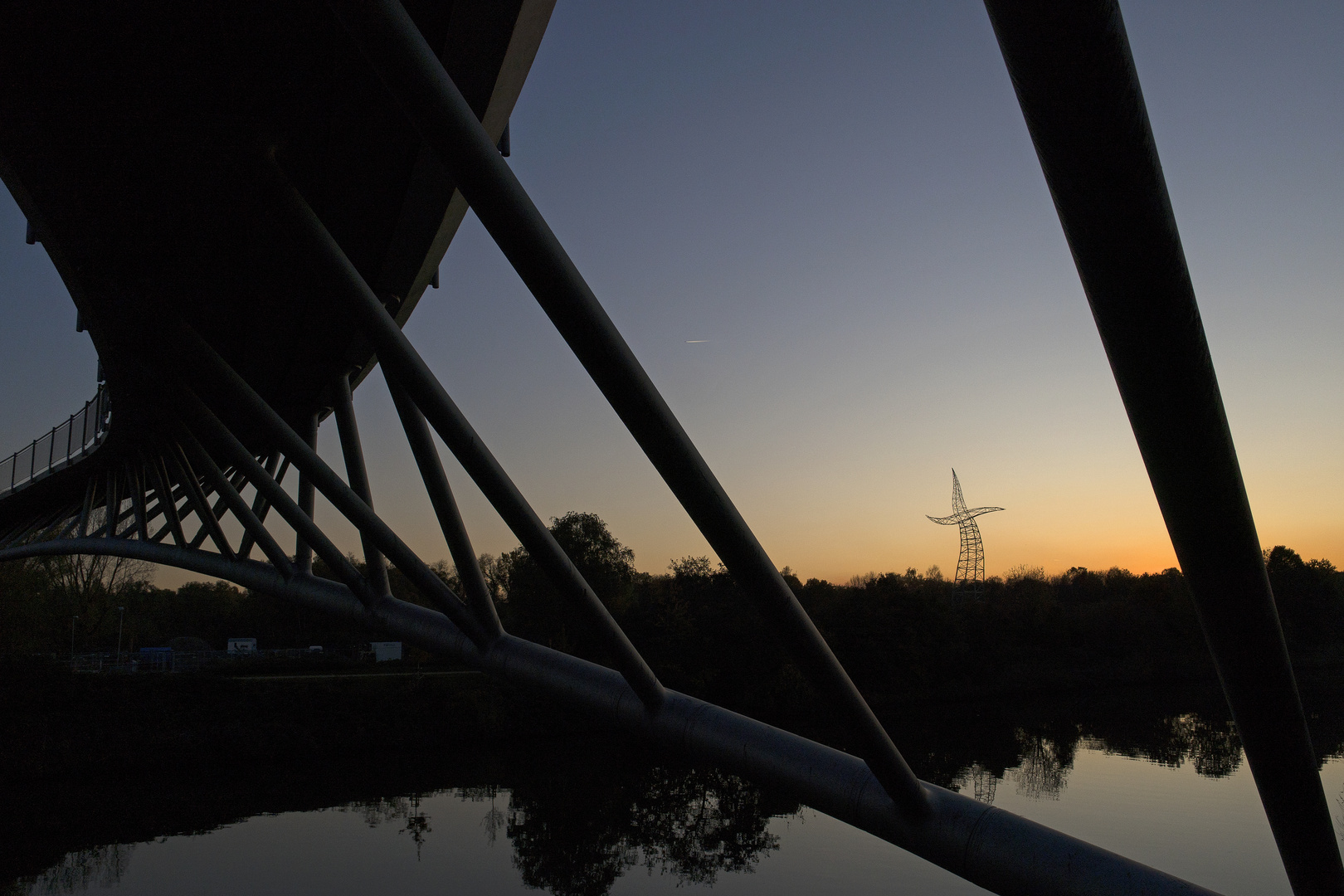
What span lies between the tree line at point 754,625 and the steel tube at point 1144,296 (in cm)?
3574

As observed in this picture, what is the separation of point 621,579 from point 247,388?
55.6 meters

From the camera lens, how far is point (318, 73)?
443cm

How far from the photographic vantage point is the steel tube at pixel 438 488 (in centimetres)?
667

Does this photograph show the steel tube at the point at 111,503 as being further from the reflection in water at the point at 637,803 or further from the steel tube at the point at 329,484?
the steel tube at the point at 329,484

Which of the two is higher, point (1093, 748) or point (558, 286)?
point (558, 286)

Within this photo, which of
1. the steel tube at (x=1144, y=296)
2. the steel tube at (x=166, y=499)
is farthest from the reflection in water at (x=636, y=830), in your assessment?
the steel tube at (x=1144, y=296)

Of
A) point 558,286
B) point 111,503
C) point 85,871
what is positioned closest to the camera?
point 558,286

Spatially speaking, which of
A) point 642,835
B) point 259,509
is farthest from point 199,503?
point 642,835

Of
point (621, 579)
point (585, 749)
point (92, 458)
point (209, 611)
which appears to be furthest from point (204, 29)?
point (209, 611)

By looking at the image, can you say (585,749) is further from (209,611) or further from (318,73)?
(209,611)

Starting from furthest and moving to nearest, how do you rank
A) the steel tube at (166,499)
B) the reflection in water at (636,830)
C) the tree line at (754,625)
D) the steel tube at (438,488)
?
the tree line at (754,625) → the reflection in water at (636,830) → the steel tube at (166,499) → the steel tube at (438,488)

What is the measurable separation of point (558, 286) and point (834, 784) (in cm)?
352

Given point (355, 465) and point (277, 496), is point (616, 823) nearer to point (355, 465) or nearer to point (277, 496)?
point (277, 496)

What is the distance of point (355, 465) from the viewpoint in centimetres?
833
